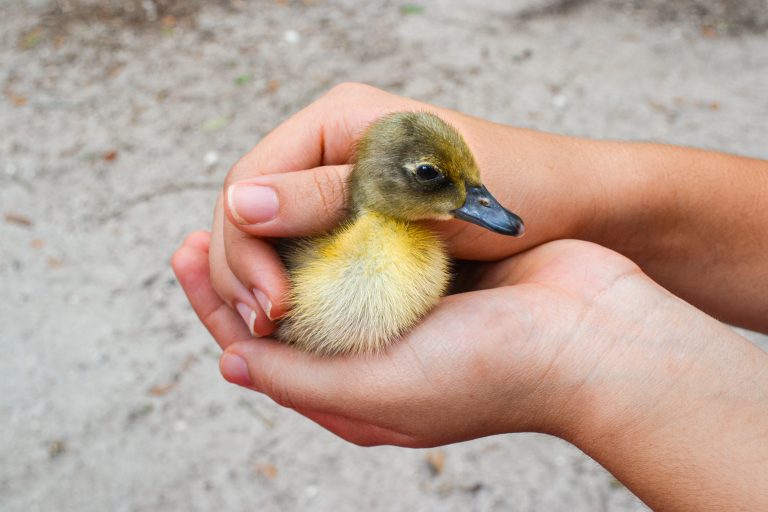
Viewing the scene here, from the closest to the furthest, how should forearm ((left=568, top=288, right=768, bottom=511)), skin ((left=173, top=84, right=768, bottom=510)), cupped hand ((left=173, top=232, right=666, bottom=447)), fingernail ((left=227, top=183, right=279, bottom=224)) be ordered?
forearm ((left=568, top=288, right=768, bottom=511)), skin ((left=173, top=84, right=768, bottom=510)), cupped hand ((left=173, top=232, right=666, bottom=447)), fingernail ((left=227, top=183, right=279, bottom=224))

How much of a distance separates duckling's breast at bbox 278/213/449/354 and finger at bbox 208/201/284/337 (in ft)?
0.33

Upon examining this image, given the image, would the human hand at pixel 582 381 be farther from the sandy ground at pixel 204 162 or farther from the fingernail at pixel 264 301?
the sandy ground at pixel 204 162

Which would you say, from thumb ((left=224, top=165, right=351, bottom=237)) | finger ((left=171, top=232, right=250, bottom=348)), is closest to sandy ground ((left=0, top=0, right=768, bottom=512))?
finger ((left=171, top=232, right=250, bottom=348))

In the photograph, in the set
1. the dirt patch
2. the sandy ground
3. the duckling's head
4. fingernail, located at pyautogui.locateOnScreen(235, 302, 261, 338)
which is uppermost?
the duckling's head

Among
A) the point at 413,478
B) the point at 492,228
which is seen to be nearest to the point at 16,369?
the point at 413,478

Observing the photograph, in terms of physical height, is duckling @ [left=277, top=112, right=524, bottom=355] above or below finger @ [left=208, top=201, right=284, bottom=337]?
above

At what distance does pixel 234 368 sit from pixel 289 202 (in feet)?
1.83

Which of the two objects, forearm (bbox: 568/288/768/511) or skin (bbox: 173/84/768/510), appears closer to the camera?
forearm (bbox: 568/288/768/511)

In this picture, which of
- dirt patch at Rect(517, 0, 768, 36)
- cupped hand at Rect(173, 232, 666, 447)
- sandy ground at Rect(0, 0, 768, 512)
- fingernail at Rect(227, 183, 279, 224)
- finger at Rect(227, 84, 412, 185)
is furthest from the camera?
dirt patch at Rect(517, 0, 768, 36)

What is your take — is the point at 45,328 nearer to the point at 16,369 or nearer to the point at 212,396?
the point at 16,369

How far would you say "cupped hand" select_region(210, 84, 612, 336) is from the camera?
2145 millimetres

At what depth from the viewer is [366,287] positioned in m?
2.01

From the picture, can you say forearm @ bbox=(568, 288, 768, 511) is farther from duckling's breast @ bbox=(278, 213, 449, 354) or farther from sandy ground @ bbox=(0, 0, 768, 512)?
sandy ground @ bbox=(0, 0, 768, 512)

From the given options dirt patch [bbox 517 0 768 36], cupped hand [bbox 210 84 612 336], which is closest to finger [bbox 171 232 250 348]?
cupped hand [bbox 210 84 612 336]
